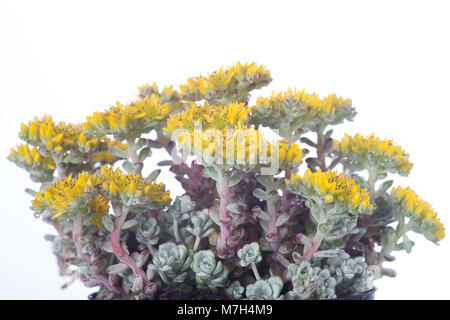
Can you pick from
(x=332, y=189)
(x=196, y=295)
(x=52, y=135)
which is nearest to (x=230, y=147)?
(x=332, y=189)

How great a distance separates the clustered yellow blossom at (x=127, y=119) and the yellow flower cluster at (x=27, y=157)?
0.50 feet

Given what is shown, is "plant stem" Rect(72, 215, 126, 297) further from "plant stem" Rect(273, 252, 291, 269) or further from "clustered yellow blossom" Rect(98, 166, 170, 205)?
"plant stem" Rect(273, 252, 291, 269)

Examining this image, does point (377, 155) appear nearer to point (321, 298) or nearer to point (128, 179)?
point (321, 298)

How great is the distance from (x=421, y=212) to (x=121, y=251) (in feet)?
2.23

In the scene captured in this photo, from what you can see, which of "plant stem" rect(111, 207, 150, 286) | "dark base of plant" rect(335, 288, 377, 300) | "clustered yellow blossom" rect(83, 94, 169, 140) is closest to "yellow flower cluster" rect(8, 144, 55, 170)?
"clustered yellow blossom" rect(83, 94, 169, 140)

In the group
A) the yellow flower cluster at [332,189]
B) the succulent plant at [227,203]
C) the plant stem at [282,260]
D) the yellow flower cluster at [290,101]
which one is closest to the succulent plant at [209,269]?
the succulent plant at [227,203]

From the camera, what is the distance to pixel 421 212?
112cm

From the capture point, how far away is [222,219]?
1.04 meters

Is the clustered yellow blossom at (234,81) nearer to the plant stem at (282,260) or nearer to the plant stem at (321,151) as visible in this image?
the plant stem at (321,151)

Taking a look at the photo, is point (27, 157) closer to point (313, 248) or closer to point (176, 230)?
point (176, 230)

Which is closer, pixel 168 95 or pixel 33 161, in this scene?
pixel 33 161
